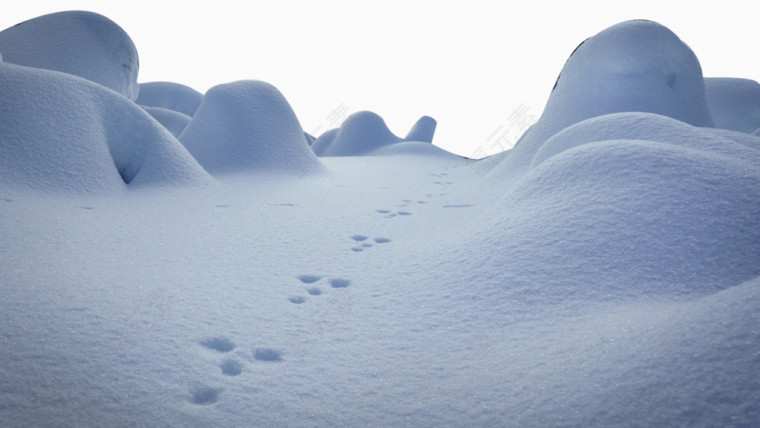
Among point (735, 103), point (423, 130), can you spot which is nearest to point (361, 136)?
point (423, 130)

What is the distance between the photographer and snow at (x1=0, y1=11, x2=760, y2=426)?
1522 millimetres

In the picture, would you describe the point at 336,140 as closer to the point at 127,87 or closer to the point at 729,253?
the point at 127,87

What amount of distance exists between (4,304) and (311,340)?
1.46 m

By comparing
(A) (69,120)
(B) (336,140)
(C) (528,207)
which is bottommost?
(B) (336,140)

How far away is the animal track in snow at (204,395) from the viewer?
166cm

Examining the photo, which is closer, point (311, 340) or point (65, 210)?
point (311, 340)

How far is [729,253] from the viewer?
2.22 m

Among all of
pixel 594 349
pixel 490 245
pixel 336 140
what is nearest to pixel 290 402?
pixel 594 349

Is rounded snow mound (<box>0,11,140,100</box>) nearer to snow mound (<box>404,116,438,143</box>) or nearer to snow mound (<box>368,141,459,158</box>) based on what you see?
snow mound (<box>368,141,459,158</box>)

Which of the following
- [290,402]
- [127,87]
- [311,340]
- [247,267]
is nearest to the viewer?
[290,402]

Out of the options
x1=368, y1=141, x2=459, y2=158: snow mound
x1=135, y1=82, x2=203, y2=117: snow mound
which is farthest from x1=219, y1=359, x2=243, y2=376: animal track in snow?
x1=135, y1=82, x2=203, y2=117: snow mound

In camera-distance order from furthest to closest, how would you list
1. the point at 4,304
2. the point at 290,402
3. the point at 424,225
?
the point at 424,225
the point at 4,304
the point at 290,402

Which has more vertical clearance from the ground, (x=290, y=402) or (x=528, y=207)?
(x=528, y=207)

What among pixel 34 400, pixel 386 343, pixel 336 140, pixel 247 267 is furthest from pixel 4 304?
pixel 336 140
